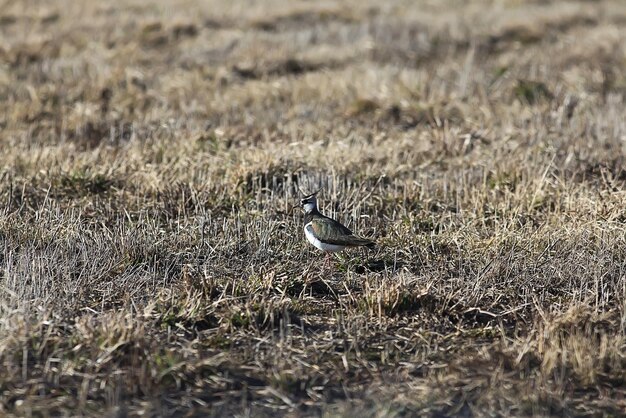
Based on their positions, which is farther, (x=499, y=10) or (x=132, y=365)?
(x=499, y=10)

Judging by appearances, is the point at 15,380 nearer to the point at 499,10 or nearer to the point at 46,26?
the point at 46,26

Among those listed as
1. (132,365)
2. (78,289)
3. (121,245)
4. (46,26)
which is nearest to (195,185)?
(121,245)

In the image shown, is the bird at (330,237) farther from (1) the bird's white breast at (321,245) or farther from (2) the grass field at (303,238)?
(2) the grass field at (303,238)

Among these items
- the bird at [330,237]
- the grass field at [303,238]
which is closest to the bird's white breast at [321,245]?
the bird at [330,237]

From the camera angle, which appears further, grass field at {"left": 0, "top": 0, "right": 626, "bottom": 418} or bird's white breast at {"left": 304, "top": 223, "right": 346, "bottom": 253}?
bird's white breast at {"left": 304, "top": 223, "right": 346, "bottom": 253}

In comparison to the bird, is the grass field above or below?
below

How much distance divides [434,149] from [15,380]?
542 centimetres

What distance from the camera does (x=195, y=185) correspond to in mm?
7336

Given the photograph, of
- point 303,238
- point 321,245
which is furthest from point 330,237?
point 303,238

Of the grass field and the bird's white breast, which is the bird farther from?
the grass field

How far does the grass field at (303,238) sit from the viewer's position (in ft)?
14.2

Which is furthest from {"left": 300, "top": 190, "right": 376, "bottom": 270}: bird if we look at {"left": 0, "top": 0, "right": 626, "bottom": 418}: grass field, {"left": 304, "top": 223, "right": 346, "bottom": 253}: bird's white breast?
{"left": 0, "top": 0, "right": 626, "bottom": 418}: grass field

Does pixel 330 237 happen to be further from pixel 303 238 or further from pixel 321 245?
pixel 303 238

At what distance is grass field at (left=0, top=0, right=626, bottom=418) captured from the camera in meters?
4.34
